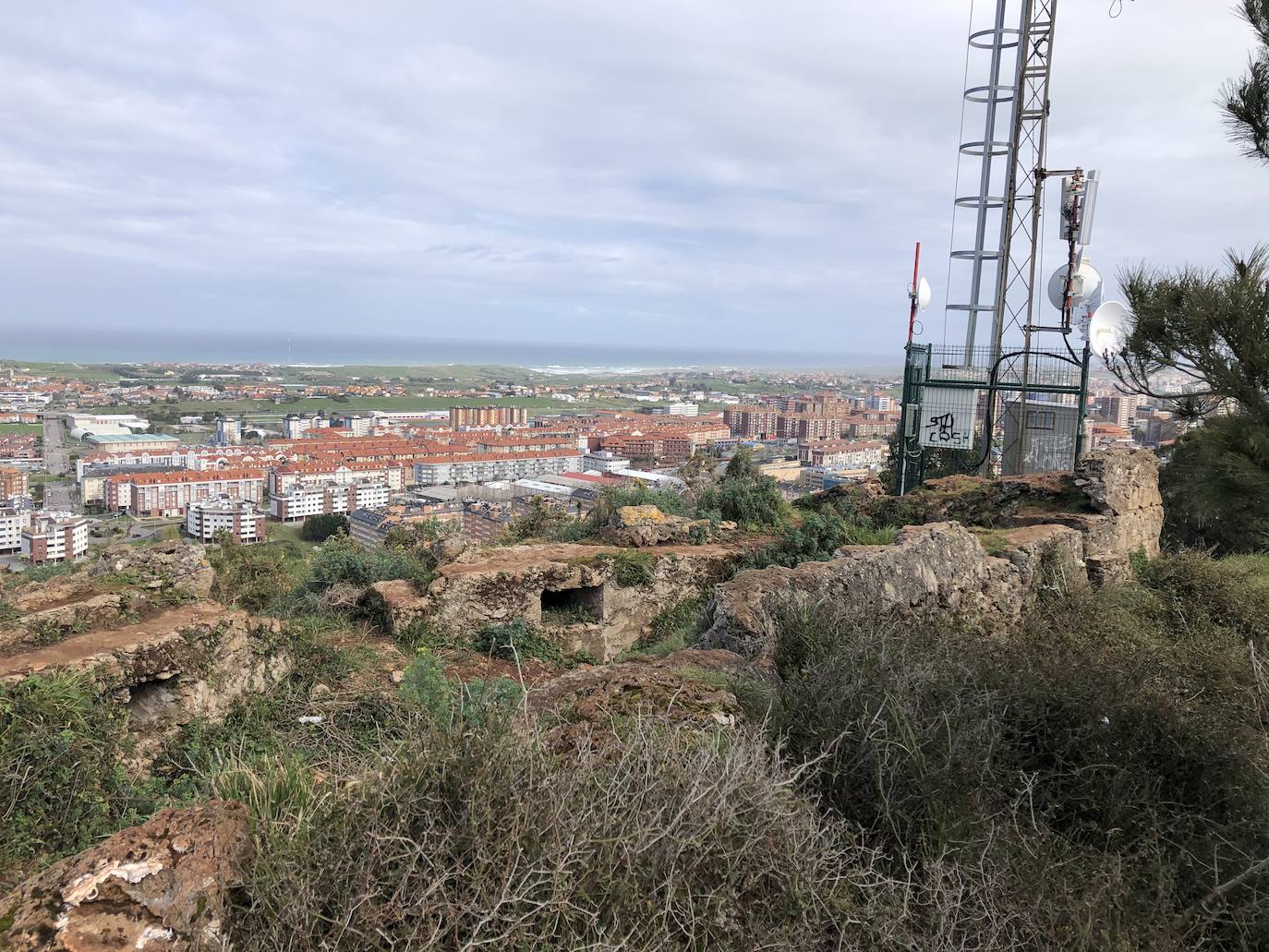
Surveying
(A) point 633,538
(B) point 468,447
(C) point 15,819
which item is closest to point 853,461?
(B) point 468,447

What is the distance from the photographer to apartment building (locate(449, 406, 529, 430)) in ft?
284

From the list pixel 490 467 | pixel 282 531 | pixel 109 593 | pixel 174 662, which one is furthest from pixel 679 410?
pixel 174 662

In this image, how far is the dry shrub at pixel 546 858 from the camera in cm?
226

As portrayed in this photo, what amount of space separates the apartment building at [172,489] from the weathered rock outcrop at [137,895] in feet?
126

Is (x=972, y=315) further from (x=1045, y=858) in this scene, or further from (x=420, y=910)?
(x=420, y=910)

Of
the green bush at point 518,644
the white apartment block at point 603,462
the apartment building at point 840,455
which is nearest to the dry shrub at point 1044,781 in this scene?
the green bush at point 518,644

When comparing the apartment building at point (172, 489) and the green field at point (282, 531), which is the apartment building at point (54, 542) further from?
the apartment building at point (172, 489)

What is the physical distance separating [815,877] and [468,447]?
56.9 metres

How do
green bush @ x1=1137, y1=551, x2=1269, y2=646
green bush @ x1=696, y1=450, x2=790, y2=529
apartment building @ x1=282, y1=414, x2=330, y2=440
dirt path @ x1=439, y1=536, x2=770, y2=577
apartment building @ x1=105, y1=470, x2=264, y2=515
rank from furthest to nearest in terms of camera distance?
apartment building @ x1=282, y1=414, x2=330, y2=440, apartment building @ x1=105, y1=470, x2=264, y2=515, green bush @ x1=696, y1=450, x2=790, y2=529, dirt path @ x1=439, y1=536, x2=770, y2=577, green bush @ x1=1137, y1=551, x2=1269, y2=646

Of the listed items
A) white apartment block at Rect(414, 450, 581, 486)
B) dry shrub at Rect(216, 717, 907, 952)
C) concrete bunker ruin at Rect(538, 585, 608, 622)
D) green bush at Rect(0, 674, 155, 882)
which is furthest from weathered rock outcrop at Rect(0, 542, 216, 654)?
white apartment block at Rect(414, 450, 581, 486)

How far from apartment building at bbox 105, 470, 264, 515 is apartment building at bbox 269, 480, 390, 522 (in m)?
2.64

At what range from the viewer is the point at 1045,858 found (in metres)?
2.91

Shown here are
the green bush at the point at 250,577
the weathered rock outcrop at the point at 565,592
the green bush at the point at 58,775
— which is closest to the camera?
the green bush at the point at 58,775

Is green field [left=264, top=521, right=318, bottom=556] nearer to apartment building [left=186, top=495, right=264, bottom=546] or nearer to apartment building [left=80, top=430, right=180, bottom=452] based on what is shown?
apartment building [left=186, top=495, right=264, bottom=546]
